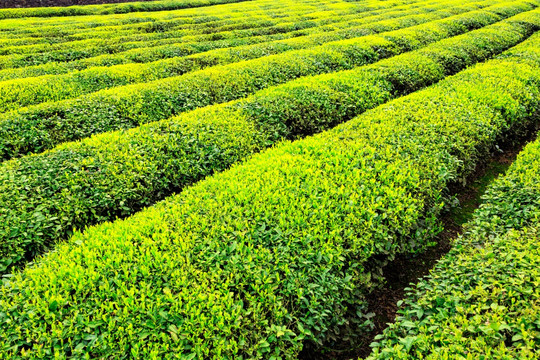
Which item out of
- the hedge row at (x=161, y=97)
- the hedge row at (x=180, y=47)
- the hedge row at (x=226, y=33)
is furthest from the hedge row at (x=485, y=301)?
the hedge row at (x=226, y=33)

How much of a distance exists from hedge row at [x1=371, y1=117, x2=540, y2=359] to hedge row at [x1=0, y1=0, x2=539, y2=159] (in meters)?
9.23

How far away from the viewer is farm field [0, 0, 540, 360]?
3789 mm

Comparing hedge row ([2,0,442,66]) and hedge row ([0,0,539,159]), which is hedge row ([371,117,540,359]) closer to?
hedge row ([0,0,539,159])

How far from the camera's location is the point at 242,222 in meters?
5.13

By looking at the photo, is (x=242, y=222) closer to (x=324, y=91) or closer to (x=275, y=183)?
(x=275, y=183)

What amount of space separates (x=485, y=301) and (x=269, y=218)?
2.98 m

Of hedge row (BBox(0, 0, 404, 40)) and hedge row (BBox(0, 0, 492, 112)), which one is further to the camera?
hedge row (BBox(0, 0, 404, 40))

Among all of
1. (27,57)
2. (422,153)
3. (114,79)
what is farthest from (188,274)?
(27,57)

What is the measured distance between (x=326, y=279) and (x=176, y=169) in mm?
4610

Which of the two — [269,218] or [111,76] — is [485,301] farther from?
[111,76]

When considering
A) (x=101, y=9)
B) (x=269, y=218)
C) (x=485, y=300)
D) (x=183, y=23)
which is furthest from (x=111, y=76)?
(x=101, y=9)

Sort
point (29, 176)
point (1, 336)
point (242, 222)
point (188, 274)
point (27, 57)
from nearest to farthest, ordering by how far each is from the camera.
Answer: point (1, 336), point (188, 274), point (242, 222), point (29, 176), point (27, 57)

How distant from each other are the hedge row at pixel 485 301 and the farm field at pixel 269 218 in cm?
3

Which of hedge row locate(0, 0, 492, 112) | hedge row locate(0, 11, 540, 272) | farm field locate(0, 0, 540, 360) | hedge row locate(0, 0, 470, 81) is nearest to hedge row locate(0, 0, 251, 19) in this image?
hedge row locate(0, 0, 470, 81)
